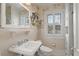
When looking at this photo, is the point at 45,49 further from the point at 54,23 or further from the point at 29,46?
the point at 54,23

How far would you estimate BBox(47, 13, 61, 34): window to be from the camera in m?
1.53

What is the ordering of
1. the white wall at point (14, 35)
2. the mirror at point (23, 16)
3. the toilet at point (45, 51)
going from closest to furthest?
the toilet at point (45, 51) → the white wall at point (14, 35) → the mirror at point (23, 16)

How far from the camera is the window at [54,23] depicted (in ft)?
5.01

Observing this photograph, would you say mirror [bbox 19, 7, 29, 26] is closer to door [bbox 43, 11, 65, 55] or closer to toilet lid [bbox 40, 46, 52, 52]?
door [bbox 43, 11, 65, 55]

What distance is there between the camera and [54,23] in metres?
1.53

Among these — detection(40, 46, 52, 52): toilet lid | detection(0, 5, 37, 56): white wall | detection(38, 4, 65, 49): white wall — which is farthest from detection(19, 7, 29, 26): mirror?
detection(40, 46, 52, 52): toilet lid

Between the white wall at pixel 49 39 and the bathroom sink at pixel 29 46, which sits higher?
the white wall at pixel 49 39

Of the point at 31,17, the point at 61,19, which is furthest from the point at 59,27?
the point at 31,17

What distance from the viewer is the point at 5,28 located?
1.51m

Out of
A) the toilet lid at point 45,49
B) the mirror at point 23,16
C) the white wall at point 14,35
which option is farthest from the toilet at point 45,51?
the mirror at point 23,16

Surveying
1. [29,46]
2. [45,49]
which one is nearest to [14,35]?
[29,46]

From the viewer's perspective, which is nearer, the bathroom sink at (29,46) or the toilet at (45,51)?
the toilet at (45,51)

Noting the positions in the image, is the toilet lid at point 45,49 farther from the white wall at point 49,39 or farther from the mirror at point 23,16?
the mirror at point 23,16

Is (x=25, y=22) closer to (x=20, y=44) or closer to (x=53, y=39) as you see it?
(x=20, y=44)
